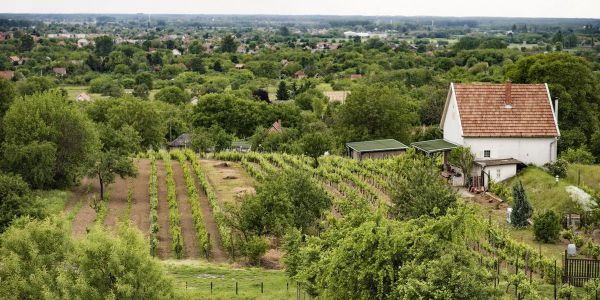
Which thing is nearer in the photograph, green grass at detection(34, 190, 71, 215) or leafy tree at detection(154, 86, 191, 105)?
green grass at detection(34, 190, 71, 215)


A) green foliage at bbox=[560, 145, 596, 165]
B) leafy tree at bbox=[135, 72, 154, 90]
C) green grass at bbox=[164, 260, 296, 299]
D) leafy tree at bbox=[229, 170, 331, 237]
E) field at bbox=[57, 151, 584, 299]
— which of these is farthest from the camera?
leafy tree at bbox=[135, 72, 154, 90]

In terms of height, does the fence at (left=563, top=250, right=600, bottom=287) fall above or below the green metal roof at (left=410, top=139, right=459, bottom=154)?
below

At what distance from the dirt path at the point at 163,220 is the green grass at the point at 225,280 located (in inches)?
67.1

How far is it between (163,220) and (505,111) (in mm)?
15863

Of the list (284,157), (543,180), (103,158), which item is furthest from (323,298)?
(284,157)

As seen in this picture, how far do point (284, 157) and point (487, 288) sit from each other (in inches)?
1071

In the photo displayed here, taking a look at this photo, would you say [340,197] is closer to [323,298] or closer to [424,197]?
[424,197]

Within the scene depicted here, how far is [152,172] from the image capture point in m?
40.2

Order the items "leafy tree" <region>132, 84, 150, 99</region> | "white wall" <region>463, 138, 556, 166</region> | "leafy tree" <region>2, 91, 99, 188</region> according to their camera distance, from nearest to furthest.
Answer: "white wall" <region>463, 138, 556, 166</region>
"leafy tree" <region>2, 91, 99, 188</region>
"leafy tree" <region>132, 84, 150, 99</region>

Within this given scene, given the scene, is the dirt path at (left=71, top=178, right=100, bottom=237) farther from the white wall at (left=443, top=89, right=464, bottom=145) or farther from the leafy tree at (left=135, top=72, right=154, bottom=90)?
the leafy tree at (left=135, top=72, right=154, bottom=90)

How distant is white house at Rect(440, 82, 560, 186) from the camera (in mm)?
34031

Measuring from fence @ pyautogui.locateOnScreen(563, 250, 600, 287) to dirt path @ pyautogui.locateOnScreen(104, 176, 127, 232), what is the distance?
1602 cm

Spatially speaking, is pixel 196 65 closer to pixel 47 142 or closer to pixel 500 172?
pixel 47 142

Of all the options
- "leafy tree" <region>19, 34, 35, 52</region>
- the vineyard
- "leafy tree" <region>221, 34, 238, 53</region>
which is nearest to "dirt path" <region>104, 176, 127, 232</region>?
the vineyard
